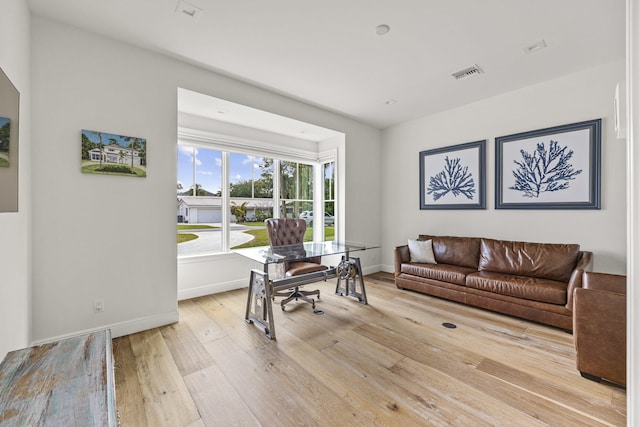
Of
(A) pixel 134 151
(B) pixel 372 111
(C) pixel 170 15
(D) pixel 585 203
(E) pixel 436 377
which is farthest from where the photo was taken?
(B) pixel 372 111

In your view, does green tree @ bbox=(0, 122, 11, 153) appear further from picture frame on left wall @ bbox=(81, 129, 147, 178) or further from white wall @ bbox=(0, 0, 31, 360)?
picture frame on left wall @ bbox=(81, 129, 147, 178)

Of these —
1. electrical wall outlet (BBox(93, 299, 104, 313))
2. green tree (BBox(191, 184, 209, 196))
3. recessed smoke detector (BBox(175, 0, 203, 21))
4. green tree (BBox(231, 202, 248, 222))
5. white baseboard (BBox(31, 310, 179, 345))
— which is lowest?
white baseboard (BBox(31, 310, 179, 345))

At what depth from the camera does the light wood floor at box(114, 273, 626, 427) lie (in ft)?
5.18

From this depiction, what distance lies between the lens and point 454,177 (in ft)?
13.8

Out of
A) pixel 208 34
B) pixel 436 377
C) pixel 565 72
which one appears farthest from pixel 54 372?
pixel 565 72

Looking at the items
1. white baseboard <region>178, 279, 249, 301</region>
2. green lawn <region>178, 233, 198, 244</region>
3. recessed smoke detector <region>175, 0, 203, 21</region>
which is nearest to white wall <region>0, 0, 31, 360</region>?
recessed smoke detector <region>175, 0, 203, 21</region>

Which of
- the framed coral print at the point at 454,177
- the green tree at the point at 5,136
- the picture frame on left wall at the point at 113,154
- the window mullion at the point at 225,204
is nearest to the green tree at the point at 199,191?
the window mullion at the point at 225,204

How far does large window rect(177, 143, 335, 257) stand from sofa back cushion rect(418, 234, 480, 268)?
6.37 ft

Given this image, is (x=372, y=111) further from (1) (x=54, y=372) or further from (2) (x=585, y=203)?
(1) (x=54, y=372)

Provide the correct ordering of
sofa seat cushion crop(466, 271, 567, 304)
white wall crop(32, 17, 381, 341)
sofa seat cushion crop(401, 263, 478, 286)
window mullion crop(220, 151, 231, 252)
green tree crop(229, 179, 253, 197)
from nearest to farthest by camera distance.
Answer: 1. white wall crop(32, 17, 381, 341)
2. sofa seat cushion crop(466, 271, 567, 304)
3. sofa seat cushion crop(401, 263, 478, 286)
4. window mullion crop(220, 151, 231, 252)
5. green tree crop(229, 179, 253, 197)

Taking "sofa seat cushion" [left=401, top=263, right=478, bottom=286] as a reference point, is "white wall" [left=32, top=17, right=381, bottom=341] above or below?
above

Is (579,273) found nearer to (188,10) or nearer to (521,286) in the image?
(521,286)

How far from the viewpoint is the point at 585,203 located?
3.12 m

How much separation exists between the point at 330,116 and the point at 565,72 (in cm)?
301
